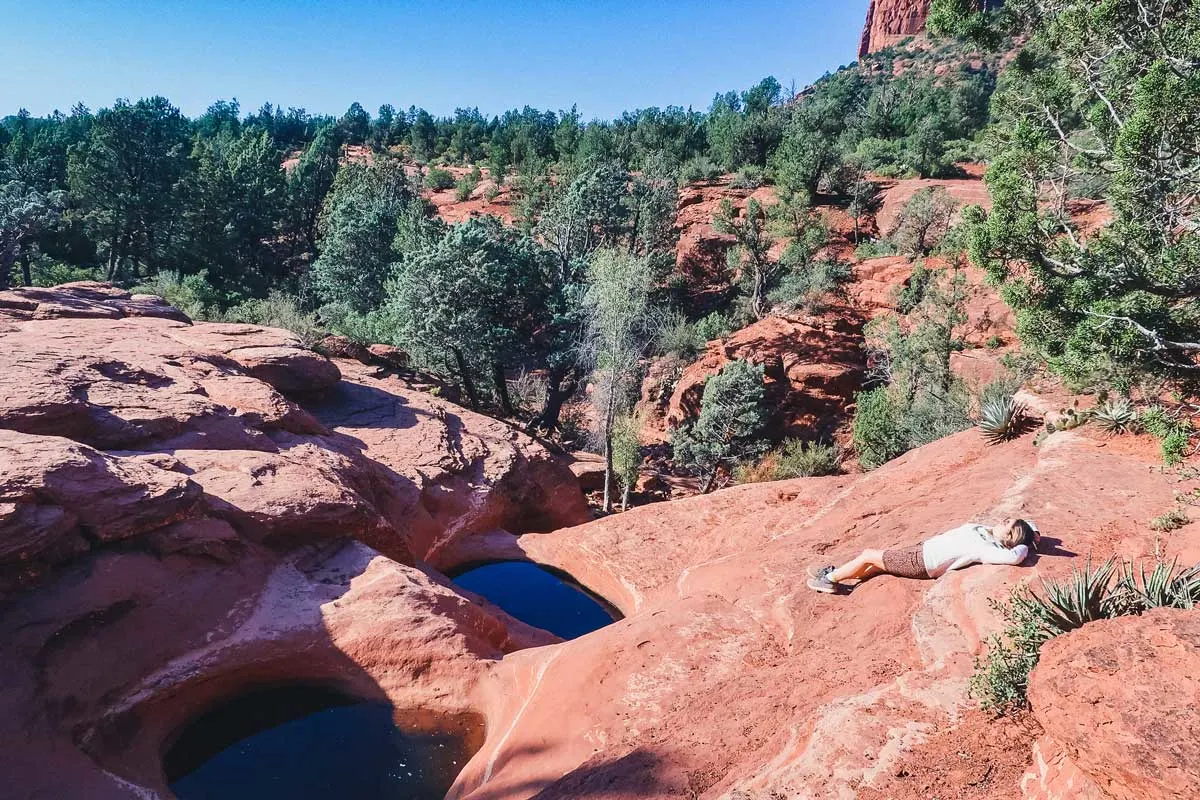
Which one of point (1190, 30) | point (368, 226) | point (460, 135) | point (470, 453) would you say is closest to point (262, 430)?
point (470, 453)

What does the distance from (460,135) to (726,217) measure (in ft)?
134

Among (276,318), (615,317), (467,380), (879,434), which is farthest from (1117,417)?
(276,318)

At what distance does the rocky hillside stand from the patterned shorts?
0.22 meters

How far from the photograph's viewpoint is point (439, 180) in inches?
1992

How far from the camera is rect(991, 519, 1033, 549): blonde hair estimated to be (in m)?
5.54

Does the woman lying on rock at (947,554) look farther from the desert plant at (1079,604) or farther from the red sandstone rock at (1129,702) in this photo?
the red sandstone rock at (1129,702)

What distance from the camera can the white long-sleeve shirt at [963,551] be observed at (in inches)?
222

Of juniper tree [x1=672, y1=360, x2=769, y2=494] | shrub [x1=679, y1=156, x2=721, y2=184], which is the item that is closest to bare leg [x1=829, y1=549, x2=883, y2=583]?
juniper tree [x1=672, y1=360, x2=769, y2=494]

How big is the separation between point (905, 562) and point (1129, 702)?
3.39 meters

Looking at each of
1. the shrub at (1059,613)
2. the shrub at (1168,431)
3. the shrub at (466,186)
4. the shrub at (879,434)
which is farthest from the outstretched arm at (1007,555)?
the shrub at (466,186)

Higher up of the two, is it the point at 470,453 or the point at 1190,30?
the point at 1190,30

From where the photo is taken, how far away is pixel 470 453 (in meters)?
14.6

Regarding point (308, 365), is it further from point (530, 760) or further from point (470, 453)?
point (530, 760)

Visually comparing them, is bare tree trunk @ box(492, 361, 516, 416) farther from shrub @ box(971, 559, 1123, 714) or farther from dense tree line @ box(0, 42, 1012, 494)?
shrub @ box(971, 559, 1123, 714)
